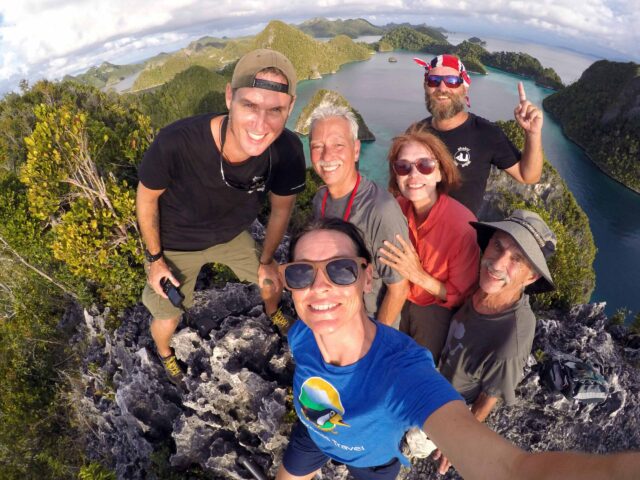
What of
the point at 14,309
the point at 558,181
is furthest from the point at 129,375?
the point at 558,181

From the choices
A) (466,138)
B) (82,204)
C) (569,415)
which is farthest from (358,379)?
(82,204)

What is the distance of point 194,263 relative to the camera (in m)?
4.43

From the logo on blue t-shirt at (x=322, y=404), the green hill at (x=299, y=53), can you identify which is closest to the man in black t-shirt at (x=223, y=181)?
the logo on blue t-shirt at (x=322, y=404)

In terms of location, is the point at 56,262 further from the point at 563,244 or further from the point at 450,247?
the point at 563,244

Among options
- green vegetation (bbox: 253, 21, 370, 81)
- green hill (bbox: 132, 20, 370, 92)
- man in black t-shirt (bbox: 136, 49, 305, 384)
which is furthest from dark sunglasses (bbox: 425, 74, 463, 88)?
green hill (bbox: 132, 20, 370, 92)

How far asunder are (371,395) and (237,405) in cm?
355

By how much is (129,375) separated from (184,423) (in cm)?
154

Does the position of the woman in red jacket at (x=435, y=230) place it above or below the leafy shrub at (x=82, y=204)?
above

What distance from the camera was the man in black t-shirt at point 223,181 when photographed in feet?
10.2

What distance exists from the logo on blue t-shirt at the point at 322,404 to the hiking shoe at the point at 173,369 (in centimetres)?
348

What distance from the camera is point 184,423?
16.3 ft

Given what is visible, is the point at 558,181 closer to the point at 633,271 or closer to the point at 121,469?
the point at 633,271

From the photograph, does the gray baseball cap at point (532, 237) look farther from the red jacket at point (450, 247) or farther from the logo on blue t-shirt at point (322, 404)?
the logo on blue t-shirt at point (322, 404)

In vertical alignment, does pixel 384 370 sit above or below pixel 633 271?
above
